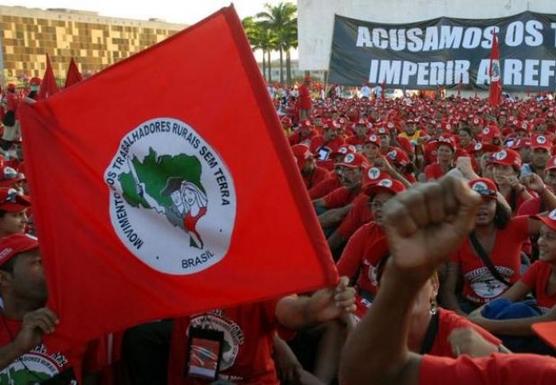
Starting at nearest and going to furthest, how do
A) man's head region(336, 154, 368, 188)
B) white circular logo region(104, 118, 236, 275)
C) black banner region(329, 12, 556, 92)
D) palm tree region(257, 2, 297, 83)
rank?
white circular logo region(104, 118, 236, 275)
man's head region(336, 154, 368, 188)
black banner region(329, 12, 556, 92)
palm tree region(257, 2, 297, 83)

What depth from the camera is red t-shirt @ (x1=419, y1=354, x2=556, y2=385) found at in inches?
64.2

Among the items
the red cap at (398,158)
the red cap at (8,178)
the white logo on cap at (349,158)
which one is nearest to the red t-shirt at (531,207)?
the white logo on cap at (349,158)

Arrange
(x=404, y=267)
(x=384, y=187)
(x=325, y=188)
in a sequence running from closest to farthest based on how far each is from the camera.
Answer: (x=404, y=267), (x=384, y=187), (x=325, y=188)

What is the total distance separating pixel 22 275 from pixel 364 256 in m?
2.16

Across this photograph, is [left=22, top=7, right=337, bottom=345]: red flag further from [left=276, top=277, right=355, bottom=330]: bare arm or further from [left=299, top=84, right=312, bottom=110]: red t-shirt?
[left=299, top=84, right=312, bottom=110]: red t-shirt

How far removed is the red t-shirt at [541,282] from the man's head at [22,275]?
2.69m

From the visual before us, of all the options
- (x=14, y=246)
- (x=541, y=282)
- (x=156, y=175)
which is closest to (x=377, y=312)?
(x=156, y=175)

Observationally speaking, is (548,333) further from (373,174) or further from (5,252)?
(373,174)

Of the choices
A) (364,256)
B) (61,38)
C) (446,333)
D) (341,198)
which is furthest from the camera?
(61,38)

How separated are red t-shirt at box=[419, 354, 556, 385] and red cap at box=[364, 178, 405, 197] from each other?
2.93 meters

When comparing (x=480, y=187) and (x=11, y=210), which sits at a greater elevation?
(x=480, y=187)

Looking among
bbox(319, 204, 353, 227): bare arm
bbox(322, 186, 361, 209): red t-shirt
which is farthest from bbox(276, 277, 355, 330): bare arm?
bbox(322, 186, 361, 209): red t-shirt

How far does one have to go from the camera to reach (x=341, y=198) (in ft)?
21.5

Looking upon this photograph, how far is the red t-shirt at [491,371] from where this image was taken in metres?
1.63
